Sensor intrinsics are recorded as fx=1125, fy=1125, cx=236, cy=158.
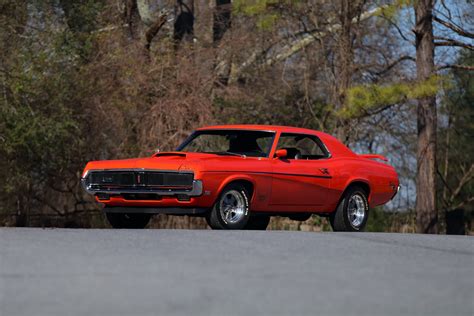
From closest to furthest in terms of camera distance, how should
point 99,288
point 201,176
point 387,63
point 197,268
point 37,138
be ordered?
point 99,288
point 197,268
point 201,176
point 37,138
point 387,63

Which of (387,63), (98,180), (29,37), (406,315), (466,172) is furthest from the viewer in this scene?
(466,172)

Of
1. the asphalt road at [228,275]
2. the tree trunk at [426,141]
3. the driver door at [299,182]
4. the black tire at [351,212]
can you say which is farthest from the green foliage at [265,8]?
the asphalt road at [228,275]

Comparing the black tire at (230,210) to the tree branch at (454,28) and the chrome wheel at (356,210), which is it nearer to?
the chrome wheel at (356,210)

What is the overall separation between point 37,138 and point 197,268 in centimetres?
1880

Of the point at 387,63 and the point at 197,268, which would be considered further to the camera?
the point at 387,63

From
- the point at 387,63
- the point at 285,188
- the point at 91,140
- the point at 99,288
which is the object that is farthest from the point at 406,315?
the point at 387,63

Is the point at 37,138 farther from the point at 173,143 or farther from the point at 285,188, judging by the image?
the point at 285,188

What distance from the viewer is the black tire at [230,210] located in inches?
561

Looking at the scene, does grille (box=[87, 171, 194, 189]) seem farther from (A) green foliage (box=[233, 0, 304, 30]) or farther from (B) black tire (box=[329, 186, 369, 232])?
(A) green foliage (box=[233, 0, 304, 30])

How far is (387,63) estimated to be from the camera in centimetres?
3250

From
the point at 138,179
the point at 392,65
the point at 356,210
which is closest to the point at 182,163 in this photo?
the point at 138,179

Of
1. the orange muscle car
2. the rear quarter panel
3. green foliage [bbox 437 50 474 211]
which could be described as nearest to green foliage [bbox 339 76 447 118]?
the rear quarter panel

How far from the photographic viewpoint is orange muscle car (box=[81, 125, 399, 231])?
14164 millimetres

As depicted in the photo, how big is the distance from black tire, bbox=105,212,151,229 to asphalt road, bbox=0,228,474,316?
3.09m
